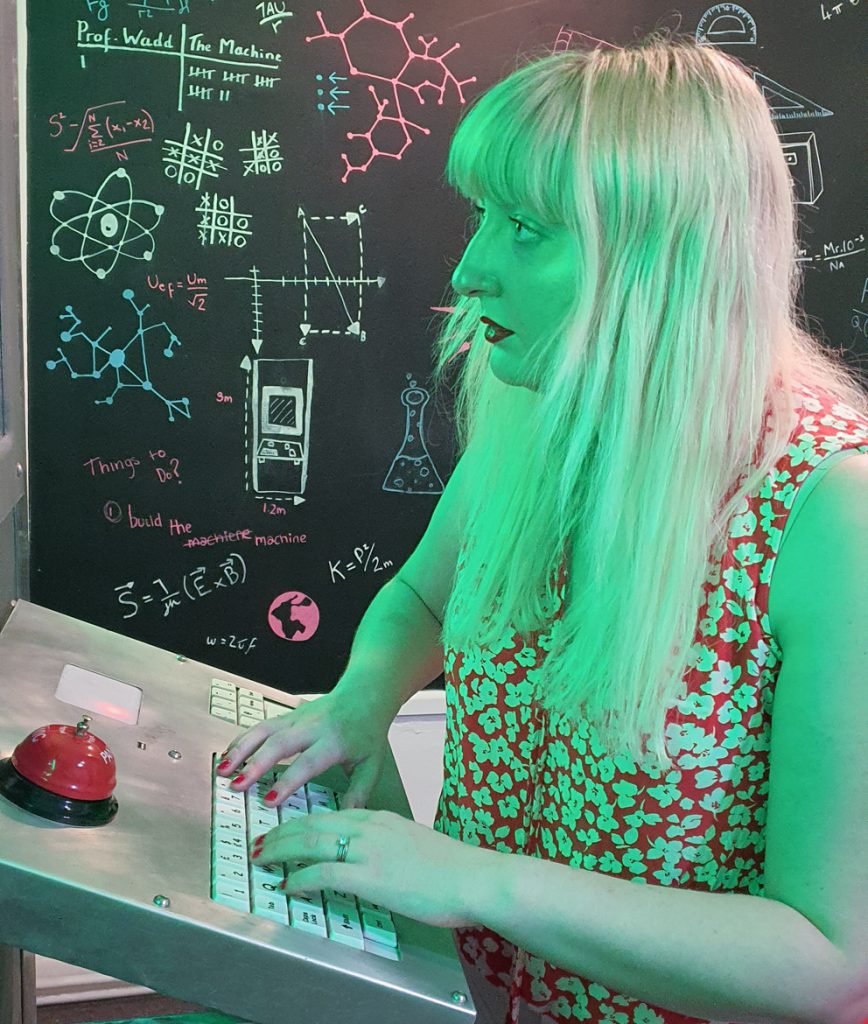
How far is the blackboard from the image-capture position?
82.7 inches

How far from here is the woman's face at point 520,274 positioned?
87cm

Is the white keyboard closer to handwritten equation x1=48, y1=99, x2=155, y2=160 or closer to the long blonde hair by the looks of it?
the long blonde hair

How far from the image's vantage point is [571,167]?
0.83m

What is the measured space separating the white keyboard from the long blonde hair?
30 centimetres

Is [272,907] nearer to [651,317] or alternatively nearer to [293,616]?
[651,317]

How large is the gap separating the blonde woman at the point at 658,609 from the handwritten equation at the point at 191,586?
1.36 metres

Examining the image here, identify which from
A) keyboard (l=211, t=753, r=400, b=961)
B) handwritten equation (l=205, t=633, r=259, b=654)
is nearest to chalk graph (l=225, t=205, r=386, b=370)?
handwritten equation (l=205, t=633, r=259, b=654)

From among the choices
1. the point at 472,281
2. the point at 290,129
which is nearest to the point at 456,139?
the point at 472,281

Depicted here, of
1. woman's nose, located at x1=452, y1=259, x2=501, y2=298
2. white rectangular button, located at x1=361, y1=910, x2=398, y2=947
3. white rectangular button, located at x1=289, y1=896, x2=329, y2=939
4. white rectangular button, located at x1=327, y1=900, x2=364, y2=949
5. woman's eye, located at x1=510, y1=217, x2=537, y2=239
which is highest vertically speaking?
woman's eye, located at x1=510, y1=217, x2=537, y2=239

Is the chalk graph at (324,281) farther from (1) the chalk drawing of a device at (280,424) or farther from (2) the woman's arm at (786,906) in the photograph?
(2) the woman's arm at (786,906)

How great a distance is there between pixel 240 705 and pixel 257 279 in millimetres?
1338

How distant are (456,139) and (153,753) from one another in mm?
548

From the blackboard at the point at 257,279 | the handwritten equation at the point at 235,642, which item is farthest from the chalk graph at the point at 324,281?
the handwritten equation at the point at 235,642

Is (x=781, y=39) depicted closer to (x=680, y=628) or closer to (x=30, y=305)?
(x=30, y=305)
